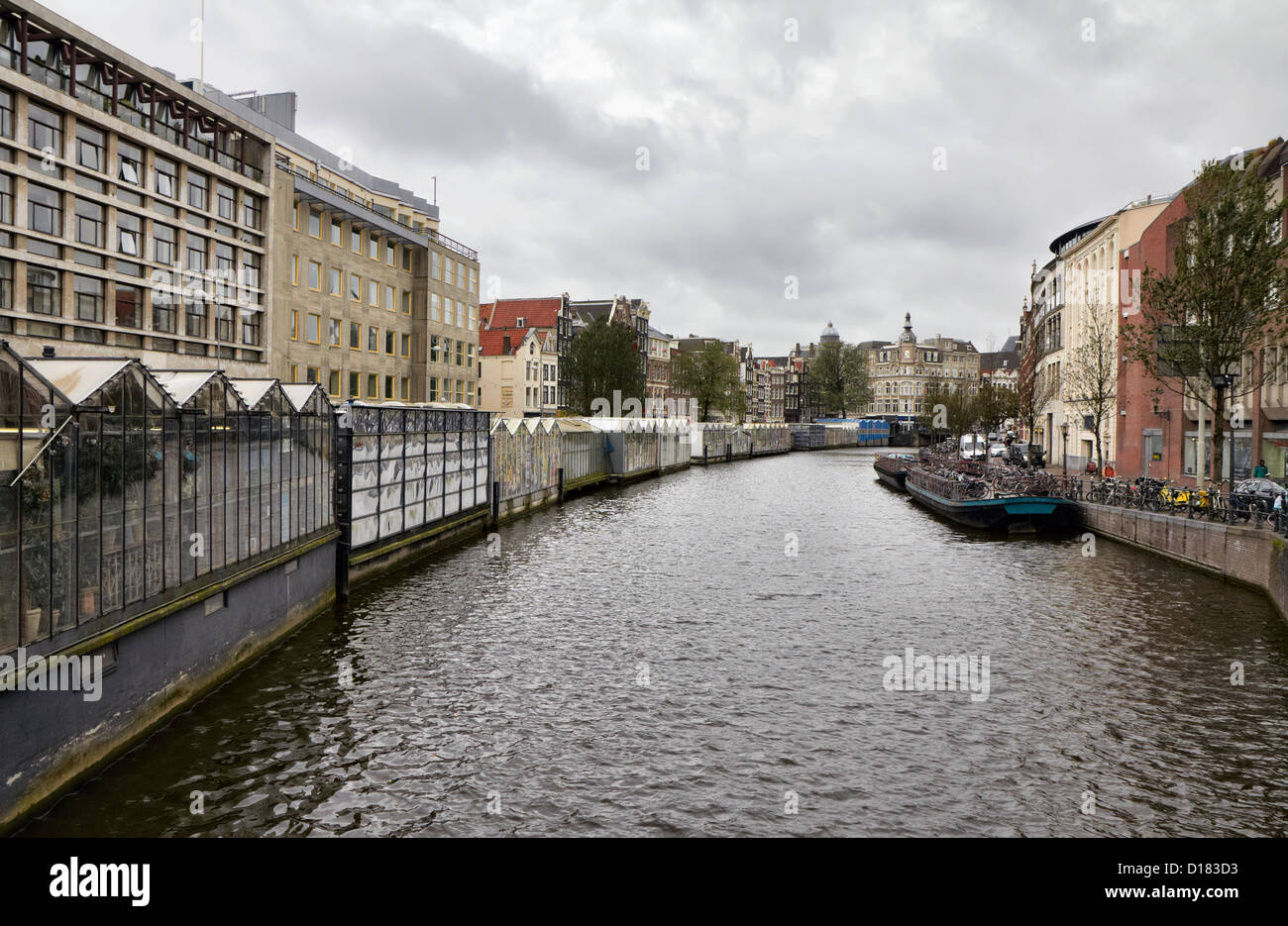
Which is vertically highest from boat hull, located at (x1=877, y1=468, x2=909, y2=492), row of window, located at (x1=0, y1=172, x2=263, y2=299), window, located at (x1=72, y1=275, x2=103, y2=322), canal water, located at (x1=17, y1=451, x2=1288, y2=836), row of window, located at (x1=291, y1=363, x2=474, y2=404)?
row of window, located at (x1=0, y1=172, x2=263, y2=299)

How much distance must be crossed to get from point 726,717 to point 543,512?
30834 mm

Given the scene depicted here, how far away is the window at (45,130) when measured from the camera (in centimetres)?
3319

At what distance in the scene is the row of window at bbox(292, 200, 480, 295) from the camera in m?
50.5

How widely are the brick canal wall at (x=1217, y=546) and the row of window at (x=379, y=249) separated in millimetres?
40945

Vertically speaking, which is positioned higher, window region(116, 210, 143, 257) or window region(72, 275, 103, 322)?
window region(116, 210, 143, 257)

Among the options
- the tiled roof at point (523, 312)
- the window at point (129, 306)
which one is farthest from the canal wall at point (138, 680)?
the tiled roof at point (523, 312)

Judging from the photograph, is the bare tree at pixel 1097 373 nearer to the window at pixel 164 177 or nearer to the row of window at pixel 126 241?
the row of window at pixel 126 241

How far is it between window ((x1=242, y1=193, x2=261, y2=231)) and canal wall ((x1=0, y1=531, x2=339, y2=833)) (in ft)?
107

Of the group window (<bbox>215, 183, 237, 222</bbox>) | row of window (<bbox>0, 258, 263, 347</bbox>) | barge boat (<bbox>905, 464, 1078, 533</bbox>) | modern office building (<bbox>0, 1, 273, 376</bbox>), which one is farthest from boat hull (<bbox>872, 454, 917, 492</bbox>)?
window (<bbox>215, 183, 237, 222</bbox>)

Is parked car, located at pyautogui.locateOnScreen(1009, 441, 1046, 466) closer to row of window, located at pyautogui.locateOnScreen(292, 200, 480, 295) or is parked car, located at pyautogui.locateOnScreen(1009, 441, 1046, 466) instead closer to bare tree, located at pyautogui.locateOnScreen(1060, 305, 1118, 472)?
bare tree, located at pyautogui.locateOnScreen(1060, 305, 1118, 472)

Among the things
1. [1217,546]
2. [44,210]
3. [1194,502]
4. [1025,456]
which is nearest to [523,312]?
[1025,456]

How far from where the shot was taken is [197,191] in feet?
141

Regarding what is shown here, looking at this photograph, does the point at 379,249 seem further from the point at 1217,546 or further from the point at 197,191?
the point at 1217,546

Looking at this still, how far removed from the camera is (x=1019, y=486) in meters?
39.2
